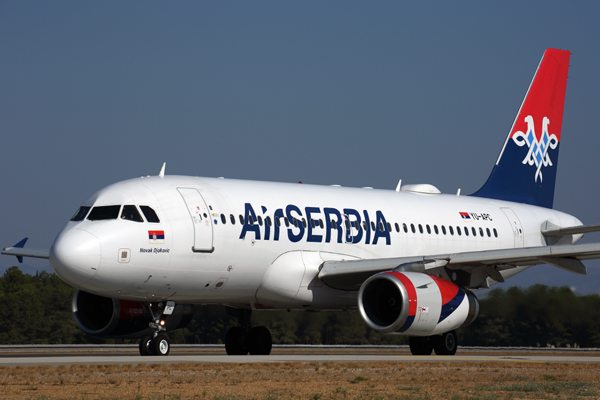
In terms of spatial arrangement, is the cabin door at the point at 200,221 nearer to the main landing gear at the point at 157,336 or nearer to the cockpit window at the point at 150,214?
the cockpit window at the point at 150,214

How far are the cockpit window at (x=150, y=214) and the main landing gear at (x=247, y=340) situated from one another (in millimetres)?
4441

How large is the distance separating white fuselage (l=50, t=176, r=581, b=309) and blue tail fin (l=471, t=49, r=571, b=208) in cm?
506

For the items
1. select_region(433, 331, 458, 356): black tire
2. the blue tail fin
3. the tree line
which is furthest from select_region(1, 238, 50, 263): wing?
the blue tail fin

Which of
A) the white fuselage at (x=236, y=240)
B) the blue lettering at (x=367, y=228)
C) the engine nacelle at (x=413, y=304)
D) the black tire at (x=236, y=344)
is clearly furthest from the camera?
the blue lettering at (x=367, y=228)

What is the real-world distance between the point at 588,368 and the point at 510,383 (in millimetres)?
4007

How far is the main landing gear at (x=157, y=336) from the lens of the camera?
58.2ft

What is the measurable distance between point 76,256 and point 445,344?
29.9 ft

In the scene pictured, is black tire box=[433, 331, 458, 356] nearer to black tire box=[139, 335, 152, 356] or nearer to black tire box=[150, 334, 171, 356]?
black tire box=[150, 334, 171, 356]

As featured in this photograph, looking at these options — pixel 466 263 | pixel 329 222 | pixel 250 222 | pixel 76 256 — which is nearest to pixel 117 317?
pixel 76 256

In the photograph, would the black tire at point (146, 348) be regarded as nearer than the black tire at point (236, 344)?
Yes

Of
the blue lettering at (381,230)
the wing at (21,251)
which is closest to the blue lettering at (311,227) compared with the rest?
the blue lettering at (381,230)

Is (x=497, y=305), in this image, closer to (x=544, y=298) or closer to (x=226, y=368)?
(x=544, y=298)

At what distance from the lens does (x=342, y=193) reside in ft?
Answer: 73.3

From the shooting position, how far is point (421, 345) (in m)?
21.0
